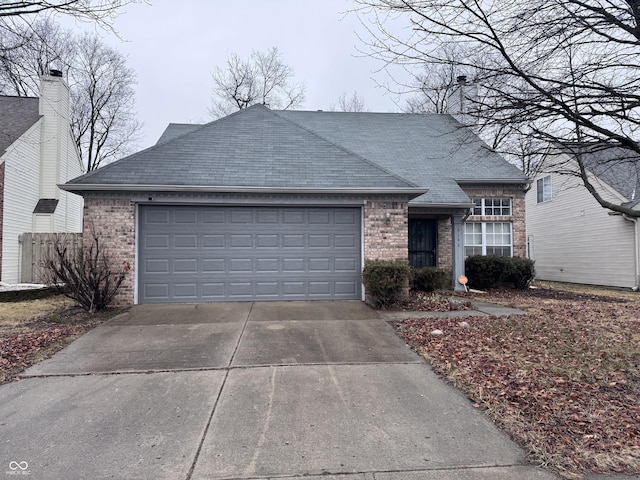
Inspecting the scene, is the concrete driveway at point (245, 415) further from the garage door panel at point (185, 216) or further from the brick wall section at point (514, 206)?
the brick wall section at point (514, 206)

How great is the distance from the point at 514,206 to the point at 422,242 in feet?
12.3

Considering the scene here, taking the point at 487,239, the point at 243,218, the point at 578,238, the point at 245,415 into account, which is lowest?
the point at 245,415

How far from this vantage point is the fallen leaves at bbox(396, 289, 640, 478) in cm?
310

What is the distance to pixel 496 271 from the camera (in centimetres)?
1296

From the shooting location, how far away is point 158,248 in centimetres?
912

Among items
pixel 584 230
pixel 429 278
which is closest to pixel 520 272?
pixel 429 278

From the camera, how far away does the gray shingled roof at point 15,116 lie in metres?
14.4

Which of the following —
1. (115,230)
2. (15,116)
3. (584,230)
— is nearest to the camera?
(115,230)

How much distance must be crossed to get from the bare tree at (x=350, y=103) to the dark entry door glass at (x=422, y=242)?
67.3 feet

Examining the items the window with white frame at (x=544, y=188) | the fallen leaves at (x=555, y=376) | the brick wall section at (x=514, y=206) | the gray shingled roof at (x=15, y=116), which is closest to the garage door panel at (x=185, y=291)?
the fallen leaves at (x=555, y=376)

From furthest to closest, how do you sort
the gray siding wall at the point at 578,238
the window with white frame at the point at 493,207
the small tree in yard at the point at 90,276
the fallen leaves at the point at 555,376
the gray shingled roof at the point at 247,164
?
the gray siding wall at the point at 578,238 < the window with white frame at the point at 493,207 < the gray shingled roof at the point at 247,164 < the small tree in yard at the point at 90,276 < the fallen leaves at the point at 555,376

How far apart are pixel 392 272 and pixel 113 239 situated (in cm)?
634

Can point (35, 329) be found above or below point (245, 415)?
above

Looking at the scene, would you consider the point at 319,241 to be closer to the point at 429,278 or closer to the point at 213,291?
the point at 213,291
